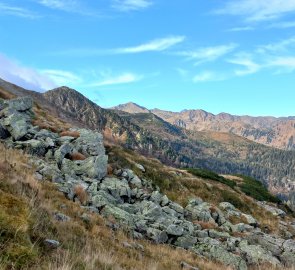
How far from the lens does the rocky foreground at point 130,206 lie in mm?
16234

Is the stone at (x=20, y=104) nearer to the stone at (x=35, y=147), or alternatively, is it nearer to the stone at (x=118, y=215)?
the stone at (x=35, y=147)

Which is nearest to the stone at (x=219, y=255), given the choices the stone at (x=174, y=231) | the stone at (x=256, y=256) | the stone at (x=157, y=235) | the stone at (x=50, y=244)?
the stone at (x=174, y=231)

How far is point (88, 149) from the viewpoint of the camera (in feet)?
89.3

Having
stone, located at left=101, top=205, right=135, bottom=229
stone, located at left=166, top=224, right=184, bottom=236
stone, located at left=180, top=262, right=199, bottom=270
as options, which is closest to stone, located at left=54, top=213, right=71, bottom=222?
stone, located at left=180, top=262, right=199, bottom=270

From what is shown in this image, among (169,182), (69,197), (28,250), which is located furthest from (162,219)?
(169,182)

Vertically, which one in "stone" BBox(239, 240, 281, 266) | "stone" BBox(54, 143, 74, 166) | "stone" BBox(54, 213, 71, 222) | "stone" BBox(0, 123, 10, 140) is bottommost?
"stone" BBox(239, 240, 281, 266)

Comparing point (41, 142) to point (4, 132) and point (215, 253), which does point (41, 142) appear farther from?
point (215, 253)

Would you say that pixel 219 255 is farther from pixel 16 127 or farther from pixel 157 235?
pixel 16 127

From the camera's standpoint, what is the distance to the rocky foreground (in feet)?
53.3

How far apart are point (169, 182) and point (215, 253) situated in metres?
18.1

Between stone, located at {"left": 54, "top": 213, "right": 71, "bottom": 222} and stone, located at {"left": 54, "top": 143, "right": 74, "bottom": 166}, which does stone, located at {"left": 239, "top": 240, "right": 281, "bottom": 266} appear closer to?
stone, located at {"left": 54, "top": 143, "right": 74, "bottom": 166}

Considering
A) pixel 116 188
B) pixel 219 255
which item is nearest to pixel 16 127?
pixel 116 188

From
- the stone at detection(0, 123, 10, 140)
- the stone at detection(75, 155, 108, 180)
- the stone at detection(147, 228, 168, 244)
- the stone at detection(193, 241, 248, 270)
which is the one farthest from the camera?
the stone at detection(0, 123, 10, 140)

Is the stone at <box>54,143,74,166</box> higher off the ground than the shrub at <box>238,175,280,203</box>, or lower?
higher
